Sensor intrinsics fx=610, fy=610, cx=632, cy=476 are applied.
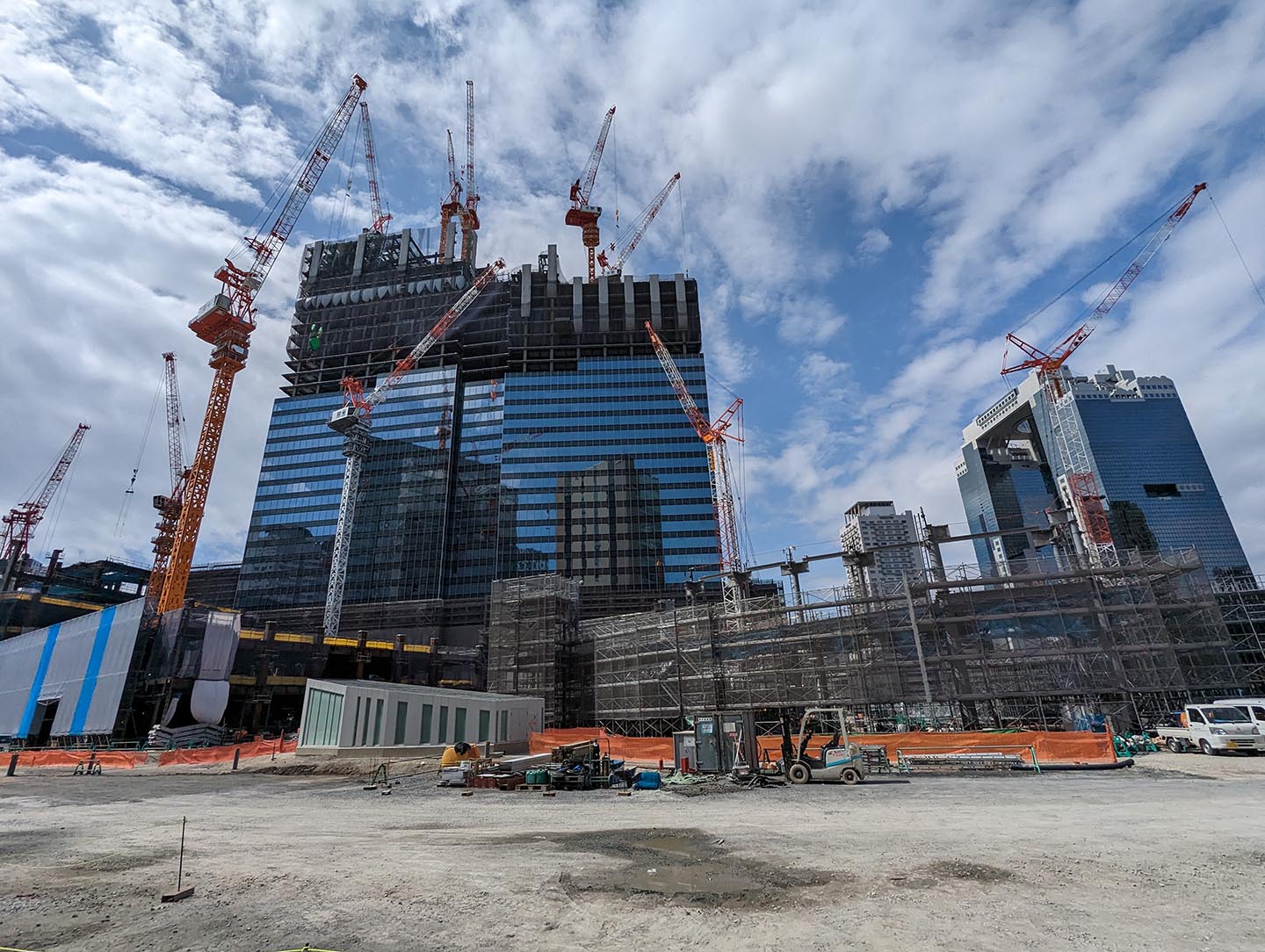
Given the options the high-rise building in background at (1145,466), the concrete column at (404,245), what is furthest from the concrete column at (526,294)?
the high-rise building in background at (1145,466)

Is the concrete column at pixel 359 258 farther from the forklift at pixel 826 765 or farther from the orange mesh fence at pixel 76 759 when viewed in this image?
the forklift at pixel 826 765

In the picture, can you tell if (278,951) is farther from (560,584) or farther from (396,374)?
(396,374)

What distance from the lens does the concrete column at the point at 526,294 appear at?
120688mm

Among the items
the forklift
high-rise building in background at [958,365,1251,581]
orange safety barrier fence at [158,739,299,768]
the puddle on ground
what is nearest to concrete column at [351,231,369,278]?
orange safety barrier fence at [158,739,299,768]

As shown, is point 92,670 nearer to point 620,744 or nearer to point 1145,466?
point 620,744

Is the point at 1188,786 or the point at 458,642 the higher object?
the point at 458,642

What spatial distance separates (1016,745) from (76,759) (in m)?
50.4

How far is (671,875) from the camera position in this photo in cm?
904

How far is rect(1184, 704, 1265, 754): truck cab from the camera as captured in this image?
2383 centimetres

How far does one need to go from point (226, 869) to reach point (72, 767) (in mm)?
37933

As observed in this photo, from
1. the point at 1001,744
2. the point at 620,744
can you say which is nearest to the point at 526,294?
→ the point at 620,744

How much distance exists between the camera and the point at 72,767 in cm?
3531

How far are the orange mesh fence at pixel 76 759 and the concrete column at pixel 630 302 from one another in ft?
328

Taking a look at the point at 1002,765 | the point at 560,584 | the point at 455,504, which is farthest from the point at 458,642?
the point at 1002,765
